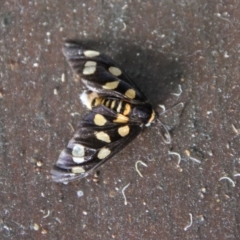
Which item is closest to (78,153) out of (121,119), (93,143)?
(93,143)

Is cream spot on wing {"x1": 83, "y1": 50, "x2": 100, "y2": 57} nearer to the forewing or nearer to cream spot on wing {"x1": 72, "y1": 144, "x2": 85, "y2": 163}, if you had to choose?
the forewing

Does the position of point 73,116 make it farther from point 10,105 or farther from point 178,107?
point 178,107

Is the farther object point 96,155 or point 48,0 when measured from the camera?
point 48,0

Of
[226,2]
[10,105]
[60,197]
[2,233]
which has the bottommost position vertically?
[2,233]

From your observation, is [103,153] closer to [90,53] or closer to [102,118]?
[102,118]

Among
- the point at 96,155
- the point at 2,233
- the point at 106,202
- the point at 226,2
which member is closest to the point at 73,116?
the point at 96,155

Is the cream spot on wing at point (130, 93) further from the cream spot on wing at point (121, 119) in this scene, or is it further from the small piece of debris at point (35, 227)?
the small piece of debris at point (35, 227)

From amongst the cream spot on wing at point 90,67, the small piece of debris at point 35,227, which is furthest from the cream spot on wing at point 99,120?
the small piece of debris at point 35,227

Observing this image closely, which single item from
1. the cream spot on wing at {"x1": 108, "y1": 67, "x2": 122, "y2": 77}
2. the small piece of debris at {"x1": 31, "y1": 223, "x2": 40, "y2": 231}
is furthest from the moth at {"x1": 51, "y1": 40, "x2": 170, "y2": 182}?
the small piece of debris at {"x1": 31, "y1": 223, "x2": 40, "y2": 231}
